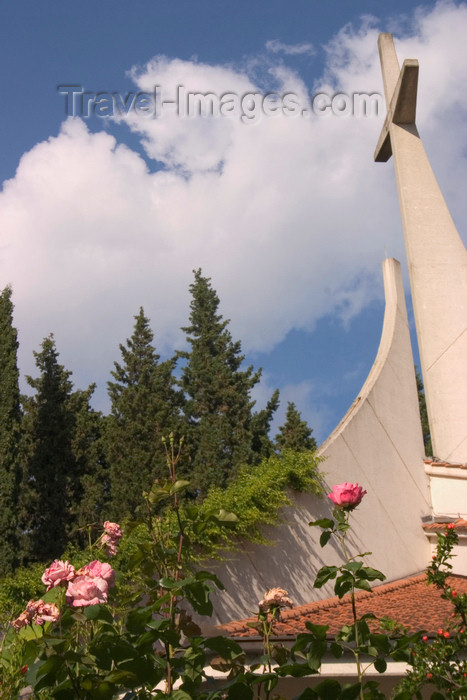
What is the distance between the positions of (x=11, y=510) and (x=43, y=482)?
5314 millimetres

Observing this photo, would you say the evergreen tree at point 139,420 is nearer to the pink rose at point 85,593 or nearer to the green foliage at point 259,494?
the green foliage at point 259,494

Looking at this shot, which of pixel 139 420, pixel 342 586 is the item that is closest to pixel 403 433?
pixel 342 586

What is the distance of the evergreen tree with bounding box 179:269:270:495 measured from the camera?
18250 mm

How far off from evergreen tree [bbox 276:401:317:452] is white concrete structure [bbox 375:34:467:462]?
11.3 meters

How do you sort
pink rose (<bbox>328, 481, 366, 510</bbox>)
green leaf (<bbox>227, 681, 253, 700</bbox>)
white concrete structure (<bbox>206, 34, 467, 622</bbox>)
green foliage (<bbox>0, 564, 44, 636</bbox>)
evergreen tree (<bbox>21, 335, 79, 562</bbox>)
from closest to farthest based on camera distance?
green leaf (<bbox>227, 681, 253, 700</bbox>) → pink rose (<bbox>328, 481, 366, 510</bbox>) → green foliage (<bbox>0, 564, 44, 636</bbox>) → white concrete structure (<bbox>206, 34, 467, 622</bbox>) → evergreen tree (<bbox>21, 335, 79, 562</bbox>)

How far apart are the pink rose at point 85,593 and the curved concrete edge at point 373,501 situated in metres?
3.40

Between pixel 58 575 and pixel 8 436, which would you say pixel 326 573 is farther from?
pixel 8 436

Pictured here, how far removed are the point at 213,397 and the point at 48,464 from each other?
572 centimetres

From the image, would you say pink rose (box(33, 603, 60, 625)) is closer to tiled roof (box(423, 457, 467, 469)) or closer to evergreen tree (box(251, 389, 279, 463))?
tiled roof (box(423, 457, 467, 469))

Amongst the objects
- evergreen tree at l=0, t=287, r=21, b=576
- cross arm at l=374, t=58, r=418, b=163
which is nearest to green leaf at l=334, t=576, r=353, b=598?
cross arm at l=374, t=58, r=418, b=163

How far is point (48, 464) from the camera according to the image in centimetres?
1806

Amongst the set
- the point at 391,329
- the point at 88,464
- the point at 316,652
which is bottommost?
the point at 316,652

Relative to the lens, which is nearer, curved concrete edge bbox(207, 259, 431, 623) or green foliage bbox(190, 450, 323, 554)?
green foliage bbox(190, 450, 323, 554)

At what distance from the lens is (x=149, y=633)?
1.98m
